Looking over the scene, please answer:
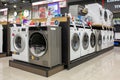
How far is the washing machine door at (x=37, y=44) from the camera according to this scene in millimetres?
2618

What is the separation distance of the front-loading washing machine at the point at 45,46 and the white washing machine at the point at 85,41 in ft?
2.96

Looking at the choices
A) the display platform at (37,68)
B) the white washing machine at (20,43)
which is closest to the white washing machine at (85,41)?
the display platform at (37,68)

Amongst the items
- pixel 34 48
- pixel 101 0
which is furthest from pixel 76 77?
pixel 101 0

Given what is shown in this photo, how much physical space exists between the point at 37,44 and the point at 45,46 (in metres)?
0.26

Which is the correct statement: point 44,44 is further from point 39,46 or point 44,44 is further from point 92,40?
point 92,40

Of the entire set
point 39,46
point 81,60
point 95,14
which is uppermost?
point 95,14

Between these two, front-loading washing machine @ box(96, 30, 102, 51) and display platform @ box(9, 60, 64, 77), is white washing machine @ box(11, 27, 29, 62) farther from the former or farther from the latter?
front-loading washing machine @ box(96, 30, 102, 51)

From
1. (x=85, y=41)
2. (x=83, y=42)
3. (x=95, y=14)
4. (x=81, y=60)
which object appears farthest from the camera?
(x=95, y=14)

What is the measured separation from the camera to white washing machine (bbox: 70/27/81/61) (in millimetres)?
3033

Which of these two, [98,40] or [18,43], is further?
[98,40]

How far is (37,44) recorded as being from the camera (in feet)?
9.18

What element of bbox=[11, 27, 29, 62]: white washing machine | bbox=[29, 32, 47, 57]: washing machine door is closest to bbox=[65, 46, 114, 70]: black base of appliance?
bbox=[29, 32, 47, 57]: washing machine door

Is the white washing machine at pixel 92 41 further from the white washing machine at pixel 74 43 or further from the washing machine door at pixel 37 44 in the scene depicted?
the washing machine door at pixel 37 44

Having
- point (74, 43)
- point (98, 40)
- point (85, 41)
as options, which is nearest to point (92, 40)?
point (85, 41)
